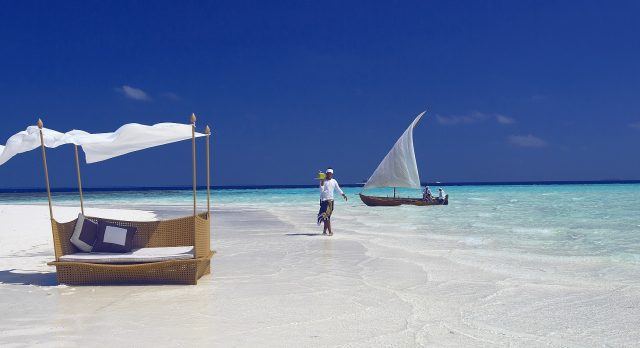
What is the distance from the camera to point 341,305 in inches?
268

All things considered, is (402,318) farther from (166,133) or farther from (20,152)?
(20,152)

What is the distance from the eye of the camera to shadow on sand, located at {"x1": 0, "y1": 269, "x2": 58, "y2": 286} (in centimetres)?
839

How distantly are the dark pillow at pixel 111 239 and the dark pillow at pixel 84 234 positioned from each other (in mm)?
85

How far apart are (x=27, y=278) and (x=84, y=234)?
1121 mm

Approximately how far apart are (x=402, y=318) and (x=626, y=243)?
10597 millimetres

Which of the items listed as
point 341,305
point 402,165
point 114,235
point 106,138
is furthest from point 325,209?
point 402,165

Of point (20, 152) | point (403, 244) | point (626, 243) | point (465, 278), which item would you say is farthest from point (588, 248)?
point (20, 152)

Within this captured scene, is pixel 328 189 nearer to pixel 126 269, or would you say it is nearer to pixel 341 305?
pixel 126 269

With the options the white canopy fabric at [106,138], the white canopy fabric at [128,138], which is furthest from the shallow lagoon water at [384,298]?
the white canopy fabric at [128,138]

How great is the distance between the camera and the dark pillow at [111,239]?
8.74m

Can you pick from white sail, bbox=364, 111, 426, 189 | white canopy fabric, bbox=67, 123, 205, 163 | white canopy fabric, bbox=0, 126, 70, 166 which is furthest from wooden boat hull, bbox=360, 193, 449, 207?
white canopy fabric, bbox=0, 126, 70, 166

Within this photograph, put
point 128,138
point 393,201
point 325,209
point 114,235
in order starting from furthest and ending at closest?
point 393,201
point 325,209
point 114,235
point 128,138

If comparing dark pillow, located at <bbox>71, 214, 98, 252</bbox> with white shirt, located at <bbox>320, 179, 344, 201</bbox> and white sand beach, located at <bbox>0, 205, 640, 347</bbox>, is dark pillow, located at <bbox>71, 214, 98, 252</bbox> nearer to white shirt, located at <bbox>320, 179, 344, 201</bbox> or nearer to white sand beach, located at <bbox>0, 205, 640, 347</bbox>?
white sand beach, located at <bbox>0, 205, 640, 347</bbox>

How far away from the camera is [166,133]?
863 centimetres
